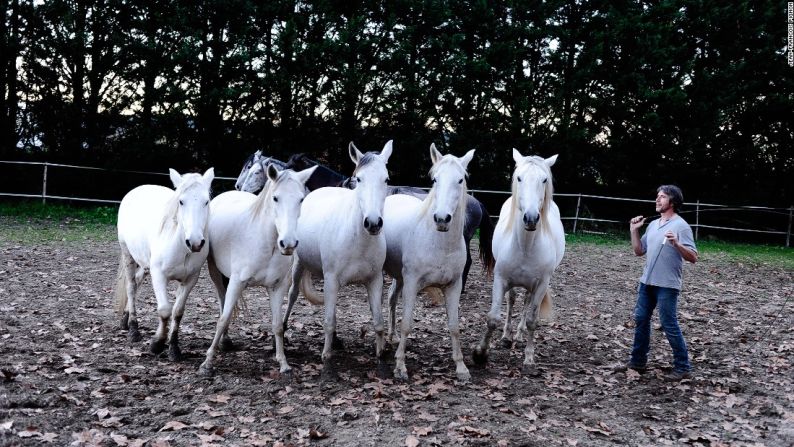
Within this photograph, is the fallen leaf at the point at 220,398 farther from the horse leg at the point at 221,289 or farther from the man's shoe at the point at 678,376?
the man's shoe at the point at 678,376

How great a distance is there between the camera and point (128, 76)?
1587 centimetres

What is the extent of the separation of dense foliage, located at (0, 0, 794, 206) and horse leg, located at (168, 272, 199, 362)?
1153 centimetres

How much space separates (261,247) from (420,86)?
13.5 m

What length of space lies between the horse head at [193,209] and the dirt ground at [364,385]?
1.14 meters

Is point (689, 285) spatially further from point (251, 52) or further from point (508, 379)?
point (251, 52)

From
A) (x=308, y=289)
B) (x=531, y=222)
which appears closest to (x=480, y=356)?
(x=531, y=222)

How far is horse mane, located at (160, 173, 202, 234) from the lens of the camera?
497cm

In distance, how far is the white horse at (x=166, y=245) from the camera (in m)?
4.87

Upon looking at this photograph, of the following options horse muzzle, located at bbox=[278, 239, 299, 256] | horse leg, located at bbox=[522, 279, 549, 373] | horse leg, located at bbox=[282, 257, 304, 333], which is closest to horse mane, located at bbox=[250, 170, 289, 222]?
horse muzzle, located at bbox=[278, 239, 299, 256]

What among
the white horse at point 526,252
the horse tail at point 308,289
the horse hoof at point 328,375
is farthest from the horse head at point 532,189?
the horse tail at point 308,289

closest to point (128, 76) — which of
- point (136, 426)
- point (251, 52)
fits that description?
point (251, 52)

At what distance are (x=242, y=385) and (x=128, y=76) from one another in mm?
13530

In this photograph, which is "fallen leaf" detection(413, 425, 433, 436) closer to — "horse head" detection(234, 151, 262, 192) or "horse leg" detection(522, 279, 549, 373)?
"horse leg" detection(522, 279, 549, 373)

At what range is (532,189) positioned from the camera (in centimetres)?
492
